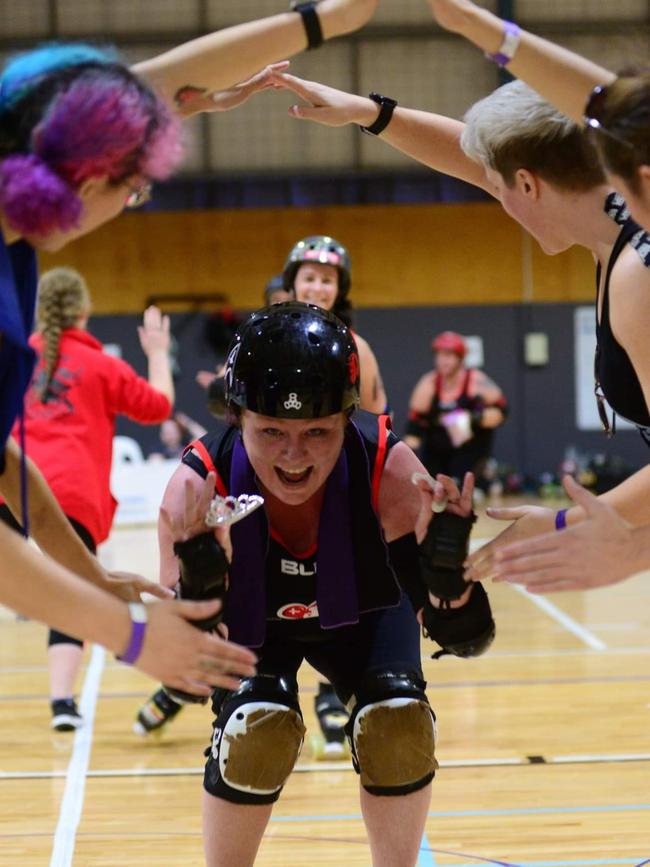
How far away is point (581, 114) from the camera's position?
274 centimetres

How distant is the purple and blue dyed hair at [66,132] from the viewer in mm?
2428

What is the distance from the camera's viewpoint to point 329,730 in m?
5.60

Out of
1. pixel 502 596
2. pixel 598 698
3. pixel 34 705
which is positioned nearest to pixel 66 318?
pixel 34 705

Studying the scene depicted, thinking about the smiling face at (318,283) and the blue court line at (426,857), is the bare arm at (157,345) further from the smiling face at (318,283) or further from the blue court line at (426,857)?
the blue court line at (426,857)

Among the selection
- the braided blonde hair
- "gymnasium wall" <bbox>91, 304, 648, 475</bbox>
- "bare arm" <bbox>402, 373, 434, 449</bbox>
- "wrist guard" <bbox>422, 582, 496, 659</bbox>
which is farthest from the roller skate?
"gymnasium wall" <bbox>91, 304, 648, 475</bbox>

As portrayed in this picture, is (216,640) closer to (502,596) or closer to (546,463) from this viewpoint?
(502,596)

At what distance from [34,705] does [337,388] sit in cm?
400

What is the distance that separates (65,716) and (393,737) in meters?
3.19

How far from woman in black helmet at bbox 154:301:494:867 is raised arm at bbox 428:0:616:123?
88 cm

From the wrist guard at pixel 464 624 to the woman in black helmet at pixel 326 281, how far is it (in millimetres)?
3023

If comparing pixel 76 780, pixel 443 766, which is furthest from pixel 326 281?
pixel 76 780

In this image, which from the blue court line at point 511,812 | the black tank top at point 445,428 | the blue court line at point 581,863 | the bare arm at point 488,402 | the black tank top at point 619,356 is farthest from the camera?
the black tank top at point 445,428

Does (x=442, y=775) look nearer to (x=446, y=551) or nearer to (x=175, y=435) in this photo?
(x=446, y=551)

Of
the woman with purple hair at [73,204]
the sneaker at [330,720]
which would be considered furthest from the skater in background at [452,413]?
the woman with purple hair at [73,204]
